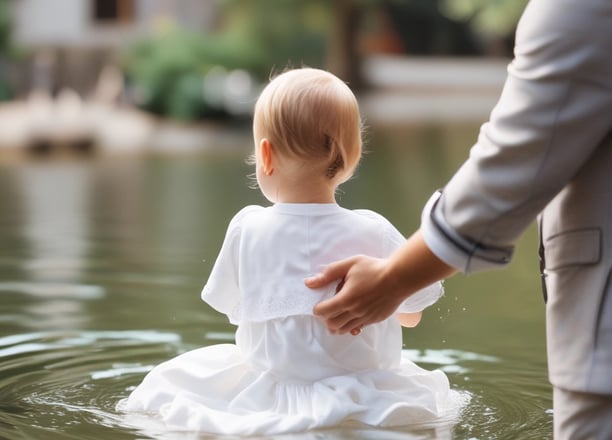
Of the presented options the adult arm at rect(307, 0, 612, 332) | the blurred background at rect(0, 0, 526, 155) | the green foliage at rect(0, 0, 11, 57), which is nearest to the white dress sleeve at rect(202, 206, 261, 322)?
the adult arm at rect(307, 0, 612, 332)

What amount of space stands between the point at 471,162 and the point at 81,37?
30.4 meters

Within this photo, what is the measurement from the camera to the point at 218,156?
59.7 feet

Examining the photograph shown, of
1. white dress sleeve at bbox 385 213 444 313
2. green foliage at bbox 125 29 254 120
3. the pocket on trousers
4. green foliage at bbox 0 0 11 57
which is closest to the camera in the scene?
the pocket on trousers

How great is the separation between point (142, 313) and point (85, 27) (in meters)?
27.5

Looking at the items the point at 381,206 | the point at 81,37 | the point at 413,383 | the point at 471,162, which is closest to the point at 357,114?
the point at 413,383

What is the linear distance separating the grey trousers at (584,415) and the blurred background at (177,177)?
857 millimetres

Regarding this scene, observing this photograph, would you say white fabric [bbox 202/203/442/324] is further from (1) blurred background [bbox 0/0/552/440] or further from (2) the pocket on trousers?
(2) the pocket on trousers

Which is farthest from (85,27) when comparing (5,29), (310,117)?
(310,117)

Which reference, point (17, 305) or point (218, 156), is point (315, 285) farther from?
point (218, 156)

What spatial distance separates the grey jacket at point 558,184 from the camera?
221cm

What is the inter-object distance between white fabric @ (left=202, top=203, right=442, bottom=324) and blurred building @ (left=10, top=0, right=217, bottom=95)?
2635 cm

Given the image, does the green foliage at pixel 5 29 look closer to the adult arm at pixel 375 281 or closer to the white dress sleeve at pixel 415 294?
the white dress sleeve at pixel 415 294

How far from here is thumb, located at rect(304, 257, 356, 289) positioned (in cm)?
303

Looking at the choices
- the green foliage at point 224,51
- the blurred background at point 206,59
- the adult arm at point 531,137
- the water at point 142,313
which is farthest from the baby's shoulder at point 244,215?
the green foliage at point 224,51
